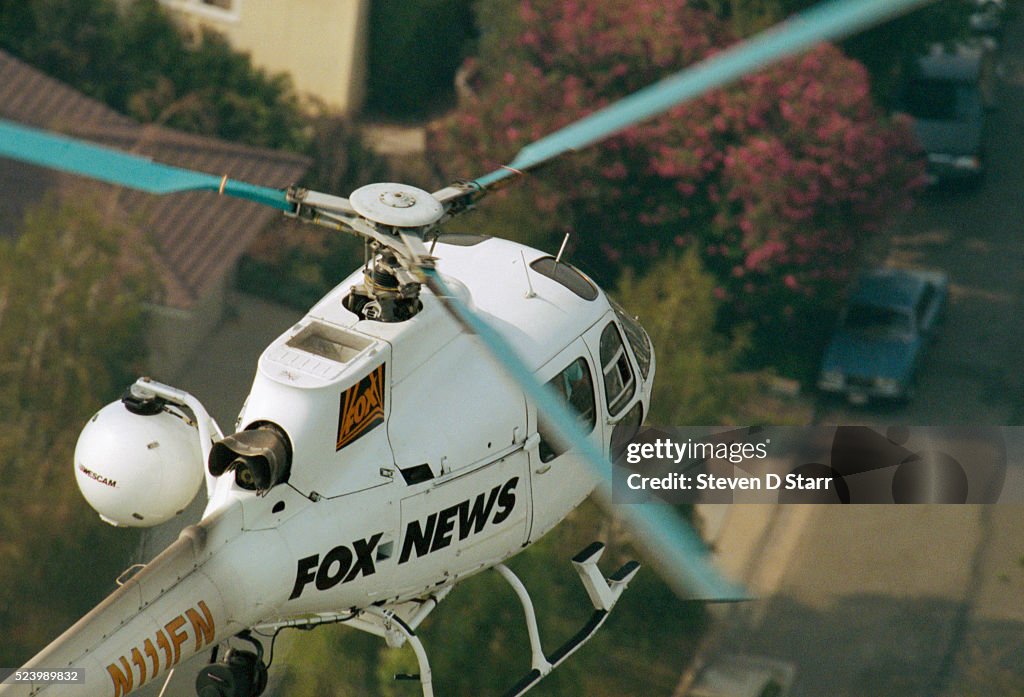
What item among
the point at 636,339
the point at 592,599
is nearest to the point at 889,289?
the point at 636,339

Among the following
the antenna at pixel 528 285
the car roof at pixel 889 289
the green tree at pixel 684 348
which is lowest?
the car roof at pixel 889 289

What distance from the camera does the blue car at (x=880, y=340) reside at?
2816 centimetres

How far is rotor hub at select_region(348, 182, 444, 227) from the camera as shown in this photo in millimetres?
12016

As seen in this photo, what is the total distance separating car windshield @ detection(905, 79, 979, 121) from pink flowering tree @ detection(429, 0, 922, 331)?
4.01m

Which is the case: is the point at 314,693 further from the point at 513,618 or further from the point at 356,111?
the point at 356,111

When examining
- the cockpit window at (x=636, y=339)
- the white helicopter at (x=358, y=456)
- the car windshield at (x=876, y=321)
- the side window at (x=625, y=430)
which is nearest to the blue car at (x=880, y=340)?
the car windshield at (x=876, y=321)

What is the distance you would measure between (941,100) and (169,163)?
17.2m

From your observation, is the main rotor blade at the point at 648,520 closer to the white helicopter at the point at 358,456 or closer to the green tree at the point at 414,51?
the white helicopter at the point at 358,456

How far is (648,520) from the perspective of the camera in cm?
1166

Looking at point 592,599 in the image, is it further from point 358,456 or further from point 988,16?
point 988,16

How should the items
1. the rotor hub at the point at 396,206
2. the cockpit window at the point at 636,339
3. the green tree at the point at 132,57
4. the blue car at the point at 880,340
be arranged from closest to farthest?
1. the rotor hub at the point at 396,206
2. the cockpit window at the point at 636,339
3. the blue car at the point at 880,340
4. the green tree at the point at 132,57

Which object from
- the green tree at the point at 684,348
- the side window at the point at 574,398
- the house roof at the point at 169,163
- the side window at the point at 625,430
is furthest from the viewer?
the house roof at the point at 169,163

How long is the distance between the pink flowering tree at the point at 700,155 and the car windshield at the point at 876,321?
666mm

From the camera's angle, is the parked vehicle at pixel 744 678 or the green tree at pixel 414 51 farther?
the green tree at pixel 414 51
